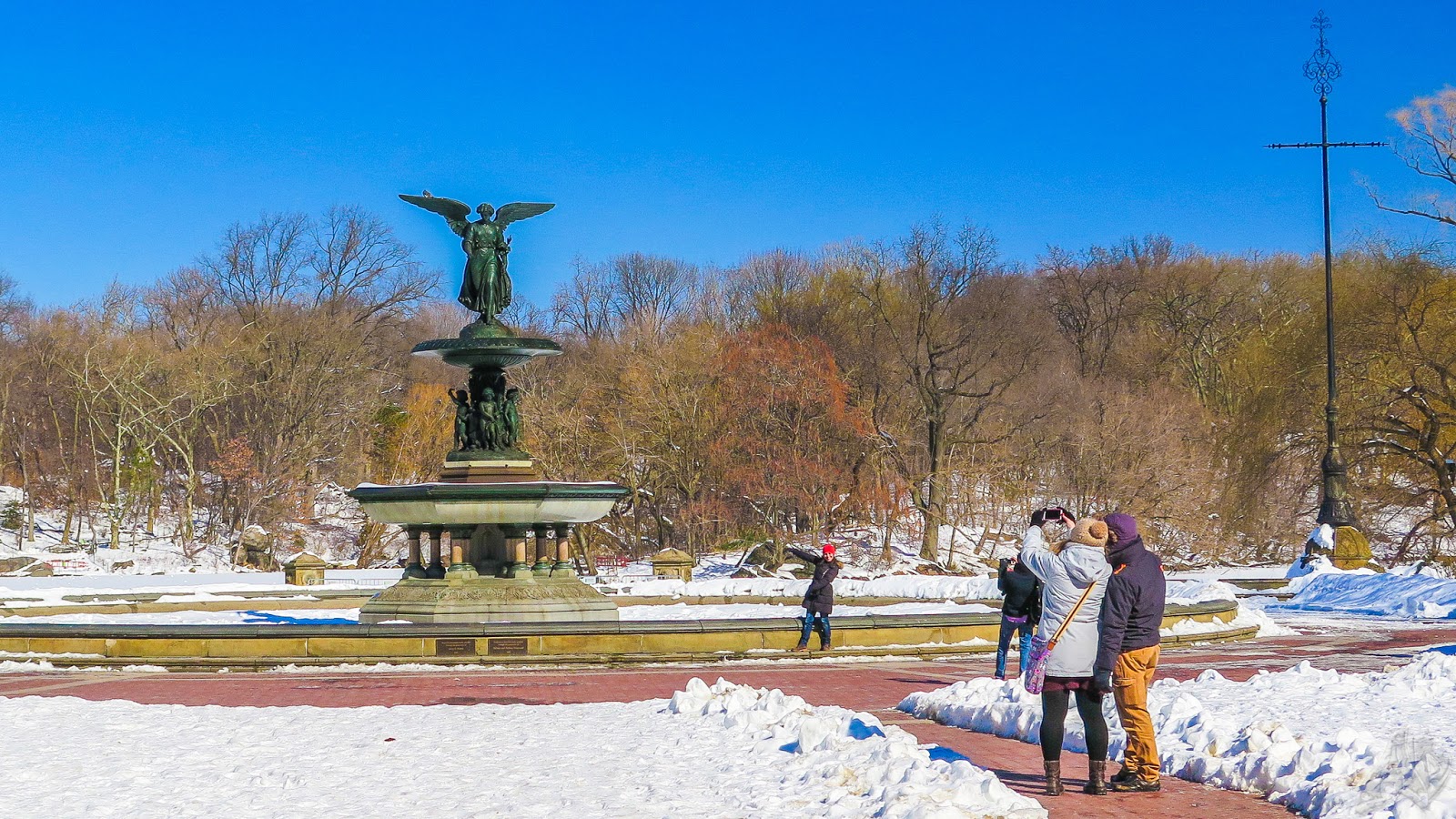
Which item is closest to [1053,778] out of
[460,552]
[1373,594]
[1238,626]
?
[1238,626]

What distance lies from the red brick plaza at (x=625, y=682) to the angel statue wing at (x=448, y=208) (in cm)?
793

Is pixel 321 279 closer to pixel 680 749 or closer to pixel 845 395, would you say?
pixel 845 395

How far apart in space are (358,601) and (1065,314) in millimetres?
49317

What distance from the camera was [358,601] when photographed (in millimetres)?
28844

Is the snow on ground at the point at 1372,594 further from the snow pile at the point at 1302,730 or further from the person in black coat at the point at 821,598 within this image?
the snow pile at the point at 1302,730

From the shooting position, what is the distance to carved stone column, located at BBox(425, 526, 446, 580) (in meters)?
21.7

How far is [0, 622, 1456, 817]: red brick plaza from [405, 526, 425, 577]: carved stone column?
15.2 feet

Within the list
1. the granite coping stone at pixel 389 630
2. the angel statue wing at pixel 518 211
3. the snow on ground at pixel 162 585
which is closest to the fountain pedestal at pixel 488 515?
the angel statue wing at pixel 518 211

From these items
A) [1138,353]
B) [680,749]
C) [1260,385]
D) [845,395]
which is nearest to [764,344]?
[845,395]

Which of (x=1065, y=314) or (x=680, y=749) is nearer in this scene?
(x=680, y=749)

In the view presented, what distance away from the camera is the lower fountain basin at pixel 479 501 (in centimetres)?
2080

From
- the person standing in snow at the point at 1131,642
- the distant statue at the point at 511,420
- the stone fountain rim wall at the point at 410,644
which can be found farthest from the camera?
the distant statue at the point at 511,420

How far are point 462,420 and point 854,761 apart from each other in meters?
14.3

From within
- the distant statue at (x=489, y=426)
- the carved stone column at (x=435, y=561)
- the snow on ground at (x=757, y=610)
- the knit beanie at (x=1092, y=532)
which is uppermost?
the distant statue at (x=489, y=426)
